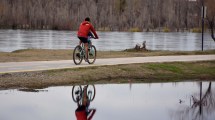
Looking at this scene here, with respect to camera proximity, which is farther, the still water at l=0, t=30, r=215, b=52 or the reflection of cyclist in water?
the still water at l=0, t=30, r=215, b=52

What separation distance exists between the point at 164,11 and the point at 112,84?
94.7 metres

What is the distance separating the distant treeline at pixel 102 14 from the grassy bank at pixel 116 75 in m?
67.6

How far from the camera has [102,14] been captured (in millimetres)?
98000

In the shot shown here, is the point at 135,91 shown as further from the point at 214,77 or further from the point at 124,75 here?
the point at 214,77

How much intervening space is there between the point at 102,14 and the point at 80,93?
85.5 m

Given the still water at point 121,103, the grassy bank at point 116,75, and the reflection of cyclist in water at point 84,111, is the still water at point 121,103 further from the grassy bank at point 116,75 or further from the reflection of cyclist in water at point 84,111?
the grassy bank at point 116,75

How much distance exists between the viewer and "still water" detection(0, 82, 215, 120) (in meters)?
10.3

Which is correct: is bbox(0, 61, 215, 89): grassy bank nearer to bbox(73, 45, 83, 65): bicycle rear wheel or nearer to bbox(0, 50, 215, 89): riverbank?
bbox(0, 50, 215, 89): riverbank

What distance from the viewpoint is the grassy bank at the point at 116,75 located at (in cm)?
1430

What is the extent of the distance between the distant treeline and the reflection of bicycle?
7109 centimetres

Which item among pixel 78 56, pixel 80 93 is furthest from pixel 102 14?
pixel 80 93

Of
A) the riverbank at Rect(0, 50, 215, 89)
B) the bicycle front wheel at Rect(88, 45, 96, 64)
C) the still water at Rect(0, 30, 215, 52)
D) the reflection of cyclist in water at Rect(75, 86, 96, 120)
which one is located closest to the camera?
the reflection of cyclist in water at Rect(75, 86, 96, 120)

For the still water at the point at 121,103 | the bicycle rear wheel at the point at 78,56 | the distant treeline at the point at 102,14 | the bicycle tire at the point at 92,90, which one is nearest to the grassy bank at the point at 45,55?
the bicycle rear wheel at the point at 78,56

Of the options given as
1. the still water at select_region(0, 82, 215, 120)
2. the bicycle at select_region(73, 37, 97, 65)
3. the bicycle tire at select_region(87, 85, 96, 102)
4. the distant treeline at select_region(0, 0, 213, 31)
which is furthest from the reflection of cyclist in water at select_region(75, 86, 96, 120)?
the distant treeline at select_region(0, 0, 213, 31)
